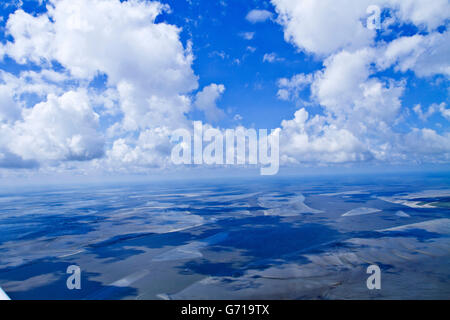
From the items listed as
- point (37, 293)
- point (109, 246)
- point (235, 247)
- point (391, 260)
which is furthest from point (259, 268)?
point (109, 246)

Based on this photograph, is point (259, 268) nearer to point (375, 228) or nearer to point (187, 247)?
point (187, 247)

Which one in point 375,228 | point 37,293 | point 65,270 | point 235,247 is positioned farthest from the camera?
point 375,228

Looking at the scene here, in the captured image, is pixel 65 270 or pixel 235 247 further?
pixel 235 247
